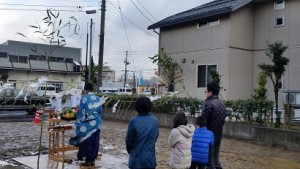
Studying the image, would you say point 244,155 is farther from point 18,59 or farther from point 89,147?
point 18,59

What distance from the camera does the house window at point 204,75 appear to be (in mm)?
18000

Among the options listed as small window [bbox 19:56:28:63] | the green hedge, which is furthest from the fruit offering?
small window [bbox 19:56:28:63]

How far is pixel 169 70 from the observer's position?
19.4 metres

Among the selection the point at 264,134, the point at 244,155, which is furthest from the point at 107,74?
the point at 244,155

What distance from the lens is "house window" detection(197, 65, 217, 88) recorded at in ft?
59.1

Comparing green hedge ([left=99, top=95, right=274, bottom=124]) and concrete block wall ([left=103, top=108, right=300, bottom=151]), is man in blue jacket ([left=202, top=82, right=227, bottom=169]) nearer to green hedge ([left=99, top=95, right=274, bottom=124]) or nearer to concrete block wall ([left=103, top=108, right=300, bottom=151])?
concrete block wall ([left=103, top=108, right=300, bottom=151])

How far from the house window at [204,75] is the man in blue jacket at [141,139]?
1354 centimetres

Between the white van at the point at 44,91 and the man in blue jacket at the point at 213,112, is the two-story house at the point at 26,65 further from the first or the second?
the man in blue jacket at the point at 213,112

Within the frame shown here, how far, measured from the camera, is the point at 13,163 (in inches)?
301

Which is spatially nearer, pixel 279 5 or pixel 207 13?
pixel 279 5

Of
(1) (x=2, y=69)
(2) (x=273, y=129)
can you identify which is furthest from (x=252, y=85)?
(1) (x=2, y=69)

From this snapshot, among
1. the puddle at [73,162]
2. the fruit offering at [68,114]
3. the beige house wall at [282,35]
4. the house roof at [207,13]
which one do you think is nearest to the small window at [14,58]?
the house roof at [207,13]

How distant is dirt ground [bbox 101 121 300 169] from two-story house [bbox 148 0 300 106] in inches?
225

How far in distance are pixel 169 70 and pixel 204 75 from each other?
6.61 ft
